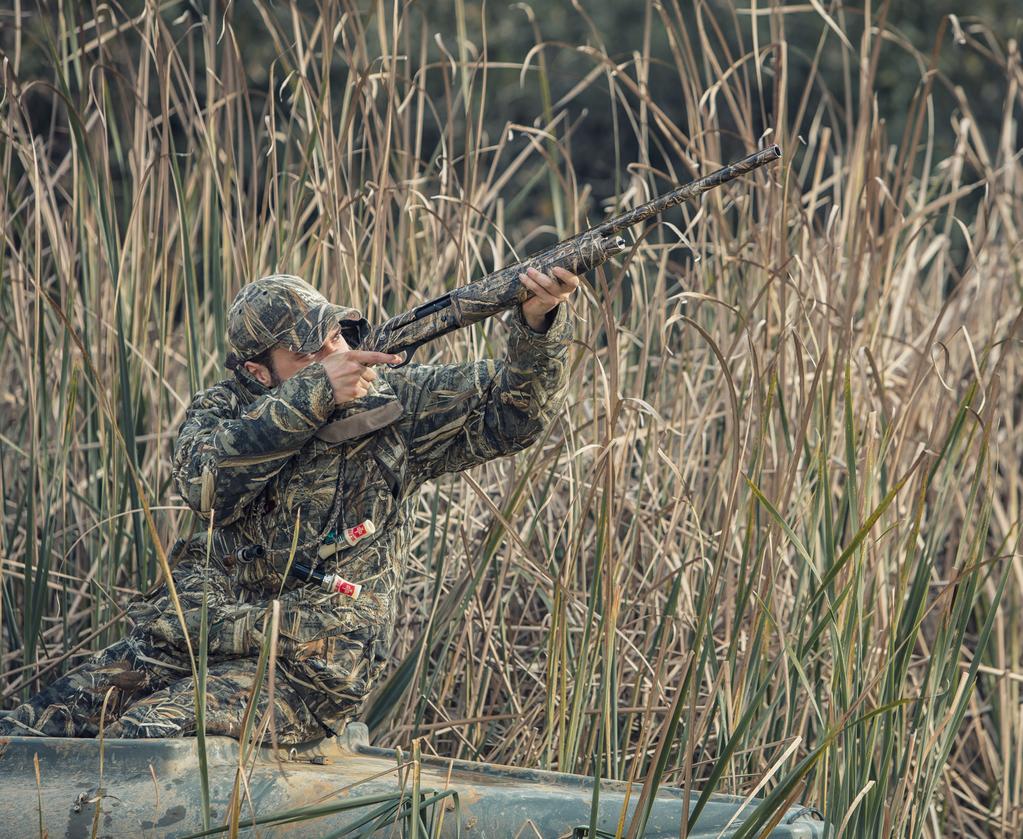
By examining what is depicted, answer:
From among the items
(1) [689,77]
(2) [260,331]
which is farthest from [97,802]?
(1) [689,77]

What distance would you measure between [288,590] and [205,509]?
202 millimetres

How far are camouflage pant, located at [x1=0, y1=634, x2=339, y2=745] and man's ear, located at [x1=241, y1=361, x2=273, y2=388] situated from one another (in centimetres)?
50

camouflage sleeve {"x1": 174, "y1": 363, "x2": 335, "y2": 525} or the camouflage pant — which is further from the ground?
camouflage sleeve {"x1": 174, "y1": 363, "x2": 335, "y2": 525}

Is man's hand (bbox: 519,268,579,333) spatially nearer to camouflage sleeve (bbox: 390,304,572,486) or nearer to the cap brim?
camouflage sleeve (bbox: 390,304,572,486)

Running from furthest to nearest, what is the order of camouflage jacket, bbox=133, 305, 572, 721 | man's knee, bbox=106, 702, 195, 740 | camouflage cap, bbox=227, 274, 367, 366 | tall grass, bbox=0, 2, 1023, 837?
tall grass, bbox=0, 2, 1023, 837, camouflage cap, bbox=227, 274, 367, 366, camouflage jacket, bbox=133, 305, 572, 721, man's knee, bbox=106, 702, 195, 740

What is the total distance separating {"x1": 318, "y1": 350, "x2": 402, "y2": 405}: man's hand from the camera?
2.46 metres

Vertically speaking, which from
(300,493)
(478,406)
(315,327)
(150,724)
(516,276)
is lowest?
(150,724)

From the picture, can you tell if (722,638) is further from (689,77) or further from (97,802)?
(97,802)

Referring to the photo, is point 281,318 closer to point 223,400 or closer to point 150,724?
point 223,400

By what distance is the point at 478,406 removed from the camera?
8.91 feet

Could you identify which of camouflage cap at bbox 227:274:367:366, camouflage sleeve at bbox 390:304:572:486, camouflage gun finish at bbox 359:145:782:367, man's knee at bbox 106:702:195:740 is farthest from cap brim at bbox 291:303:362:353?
man's knee at bbox 106:702:195:740

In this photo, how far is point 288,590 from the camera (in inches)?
102

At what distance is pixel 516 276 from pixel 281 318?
0.42 m

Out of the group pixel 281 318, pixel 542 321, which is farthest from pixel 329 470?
pixel 542 321
